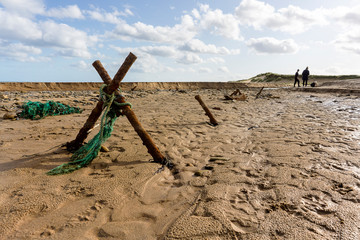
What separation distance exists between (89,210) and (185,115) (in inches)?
184

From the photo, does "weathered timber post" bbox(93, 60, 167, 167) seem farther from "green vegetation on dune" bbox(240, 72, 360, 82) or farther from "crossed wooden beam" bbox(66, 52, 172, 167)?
"green vegetation on dune" bbox(240, 72, 360, 82)

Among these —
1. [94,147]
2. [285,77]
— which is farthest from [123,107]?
A: [285,77]

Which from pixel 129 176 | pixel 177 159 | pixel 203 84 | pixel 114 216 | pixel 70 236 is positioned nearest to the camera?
pixel 70 236

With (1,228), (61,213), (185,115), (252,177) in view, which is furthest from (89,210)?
(185,115)

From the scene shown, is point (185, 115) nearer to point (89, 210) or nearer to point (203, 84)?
point (89, 210)

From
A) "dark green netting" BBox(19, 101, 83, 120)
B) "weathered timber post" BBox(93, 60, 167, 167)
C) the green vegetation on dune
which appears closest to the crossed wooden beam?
"weathered timber post" BBox(93, 60, 167, 167)

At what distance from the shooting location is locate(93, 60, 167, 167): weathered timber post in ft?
9.96

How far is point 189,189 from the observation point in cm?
256

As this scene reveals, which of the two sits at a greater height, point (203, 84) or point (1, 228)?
point (203, 84)

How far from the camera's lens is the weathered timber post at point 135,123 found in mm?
3035

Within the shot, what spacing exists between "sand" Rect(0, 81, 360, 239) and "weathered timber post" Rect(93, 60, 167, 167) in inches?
7.8

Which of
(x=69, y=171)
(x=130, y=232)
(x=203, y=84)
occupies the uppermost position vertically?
(x=203, y=84)

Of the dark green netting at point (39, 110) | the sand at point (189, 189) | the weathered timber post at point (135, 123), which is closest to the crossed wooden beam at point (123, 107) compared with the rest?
the weathered timber post at point (135, 123)

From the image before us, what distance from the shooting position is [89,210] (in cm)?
215
